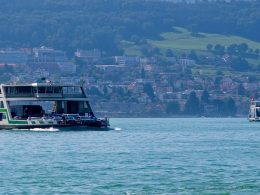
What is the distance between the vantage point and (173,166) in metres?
75.1

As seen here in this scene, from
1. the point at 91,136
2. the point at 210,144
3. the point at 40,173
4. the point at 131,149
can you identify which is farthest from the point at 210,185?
the point at 91,136

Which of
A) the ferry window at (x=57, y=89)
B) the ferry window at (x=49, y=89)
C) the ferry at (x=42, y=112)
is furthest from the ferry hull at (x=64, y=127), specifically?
the ferry window at (x=57, y=89)

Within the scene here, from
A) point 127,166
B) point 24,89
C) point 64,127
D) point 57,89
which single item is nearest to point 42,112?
point 57,89

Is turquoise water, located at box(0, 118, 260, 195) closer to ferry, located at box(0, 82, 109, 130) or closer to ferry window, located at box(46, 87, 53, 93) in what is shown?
ferry, located at box(0, 82, 109, 130)

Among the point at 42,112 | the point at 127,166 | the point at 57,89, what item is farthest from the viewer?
the point at 42,112

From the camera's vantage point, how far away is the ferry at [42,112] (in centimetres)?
12681

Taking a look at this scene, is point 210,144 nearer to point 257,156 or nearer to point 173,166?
point 257,156

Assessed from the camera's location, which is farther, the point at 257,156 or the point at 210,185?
the point at 257,156

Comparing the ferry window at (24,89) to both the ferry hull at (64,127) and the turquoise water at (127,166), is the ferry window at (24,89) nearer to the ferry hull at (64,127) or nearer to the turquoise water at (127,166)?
the ferry hull at (64,127)

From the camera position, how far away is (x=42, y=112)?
134 metres

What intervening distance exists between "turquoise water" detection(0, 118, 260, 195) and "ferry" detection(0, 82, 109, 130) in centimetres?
1748

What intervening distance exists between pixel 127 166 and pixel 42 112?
59.0 meters

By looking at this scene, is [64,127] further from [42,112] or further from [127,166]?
[127,166]

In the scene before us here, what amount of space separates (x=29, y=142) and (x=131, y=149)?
40.5ft
